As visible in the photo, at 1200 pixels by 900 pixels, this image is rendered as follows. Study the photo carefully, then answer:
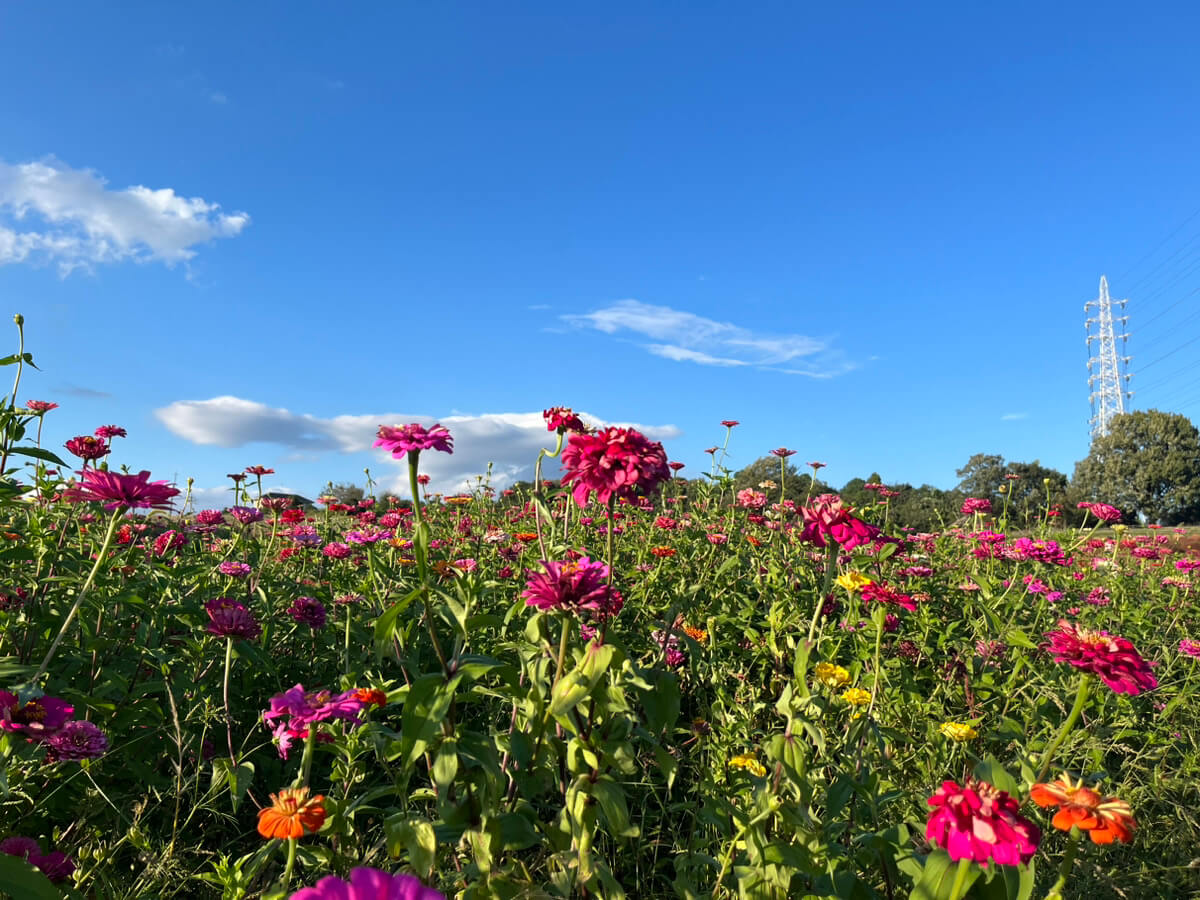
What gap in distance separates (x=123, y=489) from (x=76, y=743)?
0.76 metres

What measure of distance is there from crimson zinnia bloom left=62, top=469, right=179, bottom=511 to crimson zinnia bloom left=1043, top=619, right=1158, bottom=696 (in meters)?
2.46

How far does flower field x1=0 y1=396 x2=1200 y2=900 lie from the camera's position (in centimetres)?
161

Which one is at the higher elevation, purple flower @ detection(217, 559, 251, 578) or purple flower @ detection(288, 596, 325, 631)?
purple flower @ detection(217, 559, 251, 578)

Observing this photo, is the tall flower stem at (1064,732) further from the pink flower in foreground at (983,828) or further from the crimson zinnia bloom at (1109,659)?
the pink flower in foreground at (983,828)

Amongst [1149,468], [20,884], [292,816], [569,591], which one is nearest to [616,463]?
[569,591]

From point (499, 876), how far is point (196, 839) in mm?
1649

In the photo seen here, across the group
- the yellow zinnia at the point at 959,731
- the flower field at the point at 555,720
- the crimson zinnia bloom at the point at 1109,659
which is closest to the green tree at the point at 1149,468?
the flower field at the point at 555,720

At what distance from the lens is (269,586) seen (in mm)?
3609

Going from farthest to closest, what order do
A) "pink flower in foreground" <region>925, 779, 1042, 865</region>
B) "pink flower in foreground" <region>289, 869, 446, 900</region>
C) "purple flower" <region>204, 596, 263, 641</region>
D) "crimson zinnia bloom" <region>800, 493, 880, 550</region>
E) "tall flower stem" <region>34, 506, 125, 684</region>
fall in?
1. "purple flower" <region>204, 596, 263, 641</region>
2. "crimson zinnia bloom" <region>800, 493, 880, 550</region>
3. "tall flower stem" <region>34, 506, 125, 684</region>
4. "pink flower in foreground" <region>925, 779, 1042, 865</region>
5. "pink flower in foreground" <region>289, 869, 446, 900</region>

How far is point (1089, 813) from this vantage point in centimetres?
135

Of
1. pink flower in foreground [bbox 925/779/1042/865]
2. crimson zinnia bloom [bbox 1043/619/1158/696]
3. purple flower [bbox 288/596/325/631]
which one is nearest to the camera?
pink flower in foreground [bbox 925/779/1042/865]

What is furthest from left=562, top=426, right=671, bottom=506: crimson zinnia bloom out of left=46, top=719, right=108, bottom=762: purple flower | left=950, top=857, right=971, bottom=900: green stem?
left=46, top=719, right=108, bottom=762: purple flower

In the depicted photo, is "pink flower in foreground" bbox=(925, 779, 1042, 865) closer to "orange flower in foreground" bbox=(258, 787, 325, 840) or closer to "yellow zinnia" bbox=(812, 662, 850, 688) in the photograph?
"yellow zinnia" bbox=(812, 662, 850, 688)

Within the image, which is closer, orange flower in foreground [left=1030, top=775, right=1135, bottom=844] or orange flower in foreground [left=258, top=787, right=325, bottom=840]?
orange flower in foreground [left=1030, top=775, right=1135, bottom=844]
